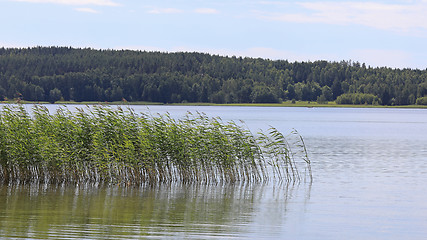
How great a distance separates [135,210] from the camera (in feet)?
68.1

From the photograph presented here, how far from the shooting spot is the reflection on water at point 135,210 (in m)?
17.0

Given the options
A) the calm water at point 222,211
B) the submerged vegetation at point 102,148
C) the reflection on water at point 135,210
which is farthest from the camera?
→ the submerged vegetation at point 102,148

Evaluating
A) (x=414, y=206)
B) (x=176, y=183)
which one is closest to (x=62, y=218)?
(x=176, y=183)

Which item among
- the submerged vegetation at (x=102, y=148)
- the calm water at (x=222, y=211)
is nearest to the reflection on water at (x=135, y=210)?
the calm water at (x=222, y=211)

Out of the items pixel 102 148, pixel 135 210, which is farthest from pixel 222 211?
pixel 102 148

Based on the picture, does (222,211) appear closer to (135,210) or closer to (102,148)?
(135,210)

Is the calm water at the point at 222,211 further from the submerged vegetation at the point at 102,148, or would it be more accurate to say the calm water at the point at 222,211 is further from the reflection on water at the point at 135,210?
the submerged vegetation at the point at 102,148

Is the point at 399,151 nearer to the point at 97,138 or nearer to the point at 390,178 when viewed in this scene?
the point at 390,178

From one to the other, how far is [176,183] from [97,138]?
427cm

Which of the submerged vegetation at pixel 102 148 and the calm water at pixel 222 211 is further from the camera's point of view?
the submerged vegetation at pixel 102 148

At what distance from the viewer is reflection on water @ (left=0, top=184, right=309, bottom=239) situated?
55.6 ft

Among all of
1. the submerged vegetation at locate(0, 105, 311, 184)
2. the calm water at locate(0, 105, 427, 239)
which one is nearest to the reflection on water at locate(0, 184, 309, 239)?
the calm water at locate(0, 105, 427, 239)

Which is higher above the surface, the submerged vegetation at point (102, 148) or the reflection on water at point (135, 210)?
the submerged vegetation at point (102, 148)

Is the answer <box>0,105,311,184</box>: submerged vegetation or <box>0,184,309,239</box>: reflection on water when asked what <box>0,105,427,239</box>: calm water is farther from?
<box>0,105,311,184</box>: submerged vegetation
